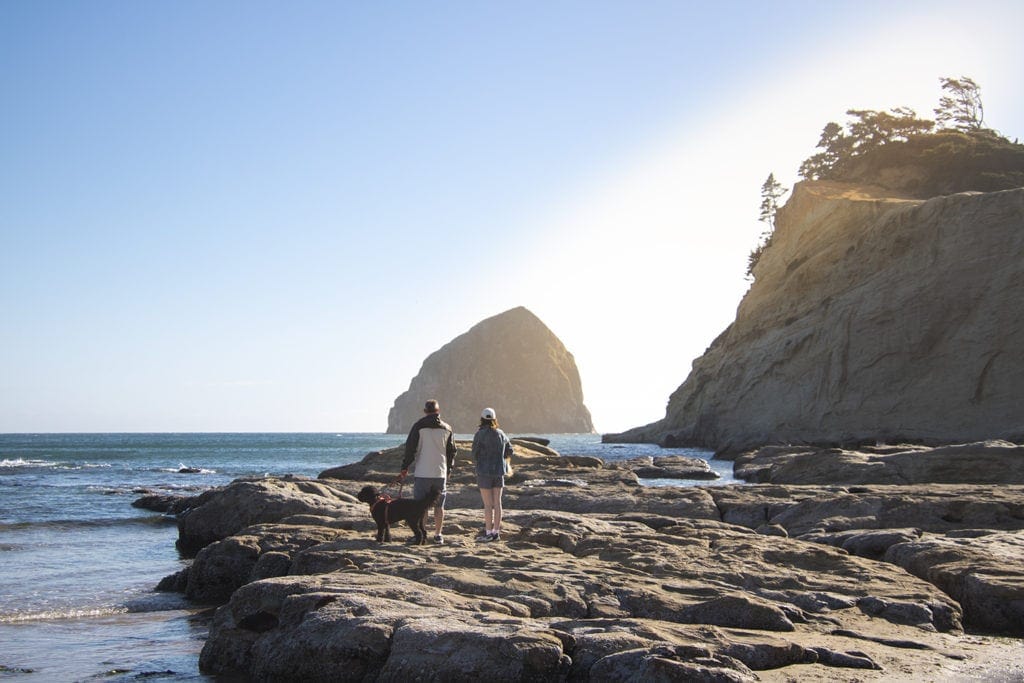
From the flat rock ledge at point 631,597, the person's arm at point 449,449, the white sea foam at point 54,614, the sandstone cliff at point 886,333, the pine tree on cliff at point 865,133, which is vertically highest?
the pine tree on cliff at point 865,133

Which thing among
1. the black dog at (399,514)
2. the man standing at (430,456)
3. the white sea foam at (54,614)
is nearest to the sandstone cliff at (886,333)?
the man standing at (430,456)

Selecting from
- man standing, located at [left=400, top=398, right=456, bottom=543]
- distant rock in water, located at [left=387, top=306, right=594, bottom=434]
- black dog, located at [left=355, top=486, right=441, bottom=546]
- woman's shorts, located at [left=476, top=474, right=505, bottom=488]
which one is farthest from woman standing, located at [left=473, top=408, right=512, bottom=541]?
distant rock in water, located at [left=387, top=306, right=594, bottom=434]

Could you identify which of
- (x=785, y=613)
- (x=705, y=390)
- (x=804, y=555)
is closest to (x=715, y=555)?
(x=804, y=555)

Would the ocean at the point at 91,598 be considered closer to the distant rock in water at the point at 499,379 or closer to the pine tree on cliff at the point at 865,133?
the pine tree on cliff at the point at 865,133

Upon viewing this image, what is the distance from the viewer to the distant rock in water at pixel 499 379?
188 meters

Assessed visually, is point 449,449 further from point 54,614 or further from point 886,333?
point 886,333

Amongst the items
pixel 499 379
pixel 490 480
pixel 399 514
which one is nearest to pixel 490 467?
pixel 490 480

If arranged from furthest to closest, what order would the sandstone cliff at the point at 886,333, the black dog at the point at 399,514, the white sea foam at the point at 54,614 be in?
the sandstone cliff at the point at 886,333 → the white sea foam at the point at 54,614 → the black dog at the point at 399,514

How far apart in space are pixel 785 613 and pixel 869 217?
48.0 m

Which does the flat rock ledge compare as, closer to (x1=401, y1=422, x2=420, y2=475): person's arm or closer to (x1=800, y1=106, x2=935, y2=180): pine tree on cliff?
(x1=401, y1=422, x2=420, y2=475): person's arm

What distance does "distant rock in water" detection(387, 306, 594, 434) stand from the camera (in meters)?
188

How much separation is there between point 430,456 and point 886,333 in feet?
129

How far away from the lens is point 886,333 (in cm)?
4428

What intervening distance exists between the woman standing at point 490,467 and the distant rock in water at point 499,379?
172046 mm
